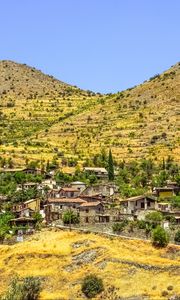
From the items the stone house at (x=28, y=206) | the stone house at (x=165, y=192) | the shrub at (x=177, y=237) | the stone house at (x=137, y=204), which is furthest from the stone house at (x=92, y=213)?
the stone house at (x=165, y=192)

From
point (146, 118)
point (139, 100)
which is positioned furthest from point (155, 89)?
point (146, 118)

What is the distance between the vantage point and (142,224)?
238 ft

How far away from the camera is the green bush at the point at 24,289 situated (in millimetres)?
60794

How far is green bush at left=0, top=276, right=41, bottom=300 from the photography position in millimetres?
60794

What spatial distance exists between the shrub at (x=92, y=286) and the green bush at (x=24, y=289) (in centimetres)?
435

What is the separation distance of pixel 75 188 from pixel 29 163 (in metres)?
29.1

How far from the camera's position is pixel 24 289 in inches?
2434

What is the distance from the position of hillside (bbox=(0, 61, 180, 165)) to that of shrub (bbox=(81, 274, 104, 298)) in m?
64.9

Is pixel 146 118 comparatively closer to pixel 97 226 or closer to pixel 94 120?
pixel 94 120

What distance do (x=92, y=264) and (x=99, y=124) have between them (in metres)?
94.8

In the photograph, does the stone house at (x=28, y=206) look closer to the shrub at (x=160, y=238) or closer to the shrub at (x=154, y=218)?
the shrub at (x=154, y=218)

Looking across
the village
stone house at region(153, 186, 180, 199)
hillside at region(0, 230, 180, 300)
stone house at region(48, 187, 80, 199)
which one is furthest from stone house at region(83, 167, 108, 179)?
hillside at region(0, 230, 180, 300)

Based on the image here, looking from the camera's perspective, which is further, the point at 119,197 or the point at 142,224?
the point at 119,197

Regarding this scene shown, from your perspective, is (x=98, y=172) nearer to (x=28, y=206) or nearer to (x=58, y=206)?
(x=28, y=206)
